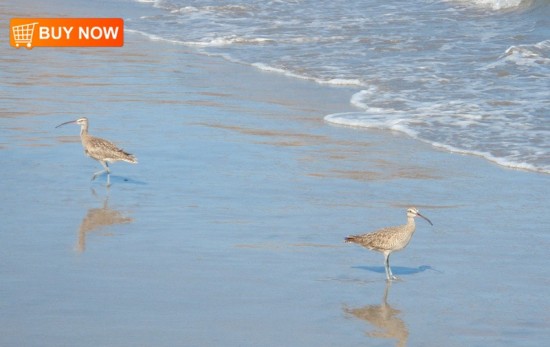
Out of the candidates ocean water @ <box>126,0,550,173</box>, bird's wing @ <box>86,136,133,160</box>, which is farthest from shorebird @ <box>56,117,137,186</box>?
ocean water @ <box>126,0,550,173</box>

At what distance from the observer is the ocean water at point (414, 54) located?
13.1 meters

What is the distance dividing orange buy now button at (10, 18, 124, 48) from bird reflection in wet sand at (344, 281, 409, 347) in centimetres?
1233

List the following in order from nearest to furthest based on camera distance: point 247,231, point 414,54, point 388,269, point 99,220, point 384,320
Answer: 1. point 384,320
2. point 388,269
3. point 247,231
4. point 99,220
5. point 414,54

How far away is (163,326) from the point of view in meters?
6.77

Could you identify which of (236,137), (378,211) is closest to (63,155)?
(236,137)

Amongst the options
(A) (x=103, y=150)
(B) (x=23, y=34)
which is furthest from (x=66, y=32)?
(A) (x=103, y=150)

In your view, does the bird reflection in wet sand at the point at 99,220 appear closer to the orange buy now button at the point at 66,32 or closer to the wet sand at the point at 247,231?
the wet sand at the point at 247,231

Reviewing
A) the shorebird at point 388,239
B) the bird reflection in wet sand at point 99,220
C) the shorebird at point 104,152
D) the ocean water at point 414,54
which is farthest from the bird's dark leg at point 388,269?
the ocean water at point 414,54

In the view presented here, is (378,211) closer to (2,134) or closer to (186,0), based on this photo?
(2,134)

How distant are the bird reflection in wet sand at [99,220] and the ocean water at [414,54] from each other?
4.10m

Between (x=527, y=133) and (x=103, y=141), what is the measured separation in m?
4.73

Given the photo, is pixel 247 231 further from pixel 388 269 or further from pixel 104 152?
pixel 104 152

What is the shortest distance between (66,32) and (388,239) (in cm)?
1367

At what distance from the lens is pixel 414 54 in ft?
58.7
